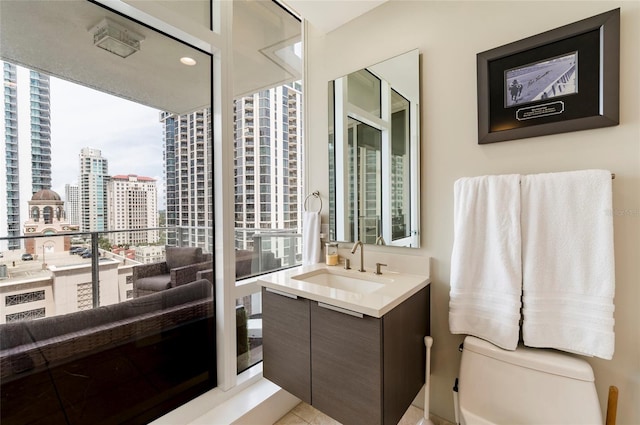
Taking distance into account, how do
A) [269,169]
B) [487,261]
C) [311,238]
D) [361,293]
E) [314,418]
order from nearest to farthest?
1. [487,261]
2. [361,293]
3. [314,418]
4. [311,238]
5. [269,169]

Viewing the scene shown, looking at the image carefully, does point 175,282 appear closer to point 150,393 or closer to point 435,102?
point 150,393

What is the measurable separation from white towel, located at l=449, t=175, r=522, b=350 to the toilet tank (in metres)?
0.08

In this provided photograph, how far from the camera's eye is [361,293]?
1.51 metres

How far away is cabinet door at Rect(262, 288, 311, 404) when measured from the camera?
1435 mm

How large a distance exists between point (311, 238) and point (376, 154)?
780 millimetres

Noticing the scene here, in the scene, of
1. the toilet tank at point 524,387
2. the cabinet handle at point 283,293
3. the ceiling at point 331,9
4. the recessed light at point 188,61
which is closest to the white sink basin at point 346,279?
the cabinet handle at point 283,293

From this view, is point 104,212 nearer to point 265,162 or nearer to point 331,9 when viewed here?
point 265,162

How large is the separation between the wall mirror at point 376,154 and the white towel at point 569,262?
0.58 meters

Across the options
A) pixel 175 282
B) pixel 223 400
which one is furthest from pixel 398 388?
pixel 175 282

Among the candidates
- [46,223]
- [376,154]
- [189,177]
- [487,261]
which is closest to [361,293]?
[487,261]

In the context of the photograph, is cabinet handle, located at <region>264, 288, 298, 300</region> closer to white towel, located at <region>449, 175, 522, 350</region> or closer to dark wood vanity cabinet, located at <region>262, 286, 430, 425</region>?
dark wood vanity cabinet, located at <region>262, 286, 430, 425</region>

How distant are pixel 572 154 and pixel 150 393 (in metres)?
2.48

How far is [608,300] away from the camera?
44.8 inches

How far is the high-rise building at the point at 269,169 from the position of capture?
197 cm
